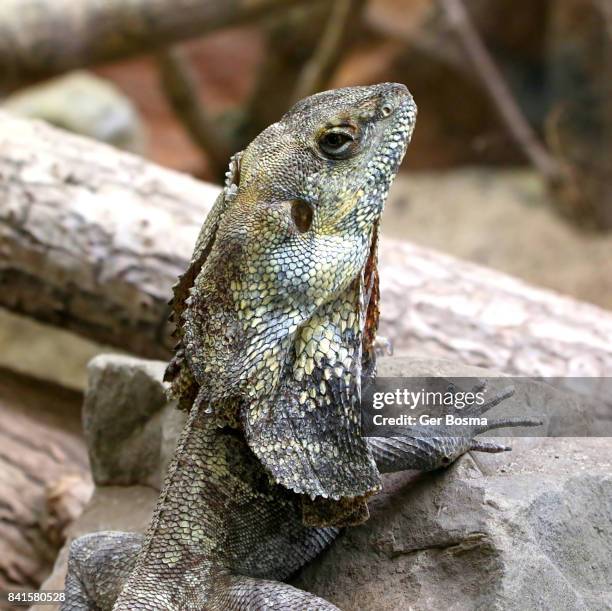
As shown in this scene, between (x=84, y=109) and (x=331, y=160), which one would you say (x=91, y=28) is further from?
(x=331, y=160)

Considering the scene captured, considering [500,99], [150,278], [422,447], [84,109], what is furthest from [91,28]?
[422,447]

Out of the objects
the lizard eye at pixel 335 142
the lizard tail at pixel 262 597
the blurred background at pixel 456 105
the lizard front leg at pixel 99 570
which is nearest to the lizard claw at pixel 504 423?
the lizard tail at pixel 262 597

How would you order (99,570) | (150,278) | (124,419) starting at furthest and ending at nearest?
(150,278)
(124,419)
(99,570)

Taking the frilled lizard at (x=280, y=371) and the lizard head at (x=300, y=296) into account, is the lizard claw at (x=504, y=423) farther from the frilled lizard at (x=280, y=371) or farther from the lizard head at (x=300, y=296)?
the lizard head at (x=300, y=296)

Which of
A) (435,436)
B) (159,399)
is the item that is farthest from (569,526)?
(159,399)

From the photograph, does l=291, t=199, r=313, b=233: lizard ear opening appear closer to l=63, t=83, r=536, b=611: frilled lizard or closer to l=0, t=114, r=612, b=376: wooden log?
l=63, t=83, r=536, b=611: frilled lizard
